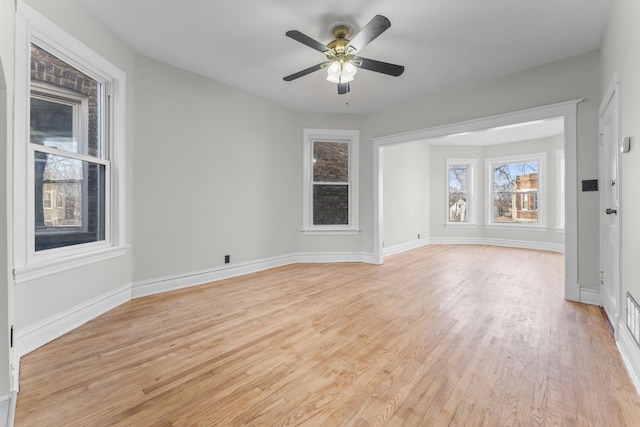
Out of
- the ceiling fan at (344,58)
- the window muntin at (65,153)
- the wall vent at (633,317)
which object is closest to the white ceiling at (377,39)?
the ceiling fan at (344,58)

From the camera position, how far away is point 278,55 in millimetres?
3180

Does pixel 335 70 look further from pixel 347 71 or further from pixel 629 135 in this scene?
pixel 629 135

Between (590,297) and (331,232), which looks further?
(331,232)

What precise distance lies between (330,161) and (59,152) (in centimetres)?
380

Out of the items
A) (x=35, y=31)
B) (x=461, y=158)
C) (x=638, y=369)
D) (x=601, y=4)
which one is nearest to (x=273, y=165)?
(x=35, y=31)

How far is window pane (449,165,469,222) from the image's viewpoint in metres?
7.87

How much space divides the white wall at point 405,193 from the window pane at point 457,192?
714 mm

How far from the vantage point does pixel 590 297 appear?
301cm

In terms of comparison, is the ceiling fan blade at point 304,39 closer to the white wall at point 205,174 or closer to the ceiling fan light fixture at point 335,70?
the ceiling fan light fixture at point 335,70

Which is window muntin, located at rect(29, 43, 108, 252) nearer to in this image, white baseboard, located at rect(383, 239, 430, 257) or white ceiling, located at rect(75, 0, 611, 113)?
white ceiling, located at rect(75, 0, 611, 113)

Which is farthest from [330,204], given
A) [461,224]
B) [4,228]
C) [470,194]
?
[470,194]

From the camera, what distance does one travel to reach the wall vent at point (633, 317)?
5.58ft

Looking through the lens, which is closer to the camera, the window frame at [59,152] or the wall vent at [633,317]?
the wall vent at [633,317]

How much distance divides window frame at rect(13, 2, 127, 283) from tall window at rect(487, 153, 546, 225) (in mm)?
8148
